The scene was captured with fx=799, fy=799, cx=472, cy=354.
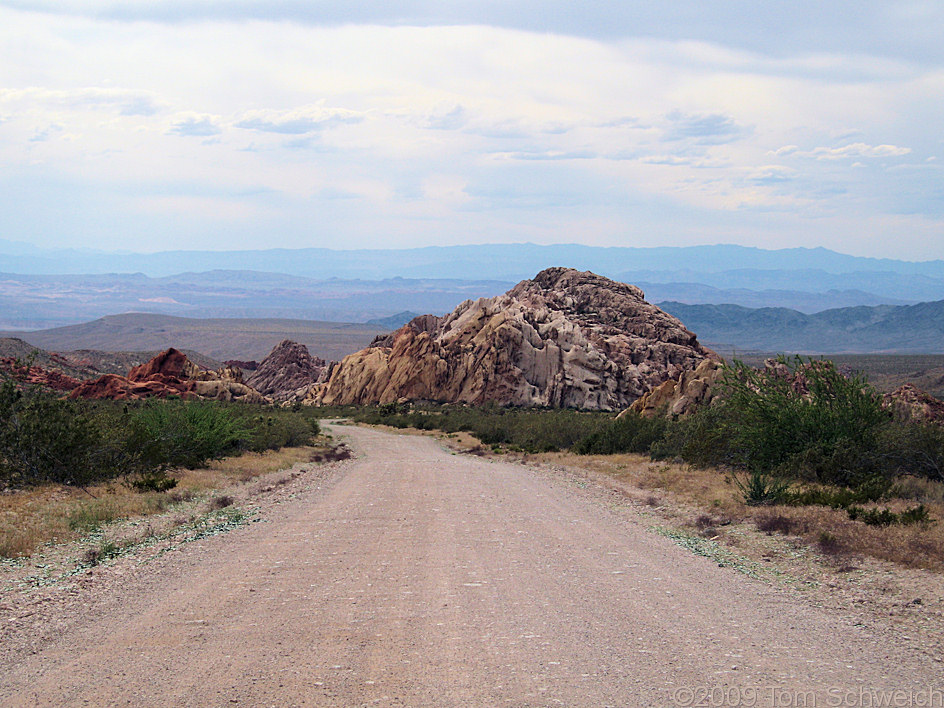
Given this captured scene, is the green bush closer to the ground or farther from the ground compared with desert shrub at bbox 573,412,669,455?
farther from the ground

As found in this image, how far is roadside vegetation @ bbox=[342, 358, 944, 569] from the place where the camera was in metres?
11.8

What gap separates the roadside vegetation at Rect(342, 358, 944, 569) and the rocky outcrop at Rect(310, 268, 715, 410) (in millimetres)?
35721

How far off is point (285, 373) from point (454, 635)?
269ft

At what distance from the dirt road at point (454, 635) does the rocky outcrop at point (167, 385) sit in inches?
1571

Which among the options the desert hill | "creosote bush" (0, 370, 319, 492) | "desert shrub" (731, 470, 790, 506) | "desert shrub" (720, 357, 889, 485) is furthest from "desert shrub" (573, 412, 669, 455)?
the desert hill

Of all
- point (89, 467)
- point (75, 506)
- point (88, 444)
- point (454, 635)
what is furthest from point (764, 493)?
point (88, 444)

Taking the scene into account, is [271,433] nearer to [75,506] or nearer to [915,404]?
[75,506]

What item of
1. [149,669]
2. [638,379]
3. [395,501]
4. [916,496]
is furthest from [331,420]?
[149,669]

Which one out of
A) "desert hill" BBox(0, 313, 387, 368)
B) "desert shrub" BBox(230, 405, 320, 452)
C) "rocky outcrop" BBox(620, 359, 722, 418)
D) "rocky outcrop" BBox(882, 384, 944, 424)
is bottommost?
"desert hill" BBox(0, 313, 387, 368)

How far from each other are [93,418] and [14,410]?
8.22ft

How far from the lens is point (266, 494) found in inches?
691

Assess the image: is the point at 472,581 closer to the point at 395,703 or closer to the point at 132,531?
the point at 395,703

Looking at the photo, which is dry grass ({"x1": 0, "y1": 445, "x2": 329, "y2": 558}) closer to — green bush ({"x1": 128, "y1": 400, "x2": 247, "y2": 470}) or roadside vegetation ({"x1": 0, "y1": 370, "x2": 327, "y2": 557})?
roadside vegetation ({"x1": 0, "y1": 370, "x2": 327, "y2": 557})

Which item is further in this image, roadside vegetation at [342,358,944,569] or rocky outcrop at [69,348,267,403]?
rocky outcrop at [69,348,267,403]
